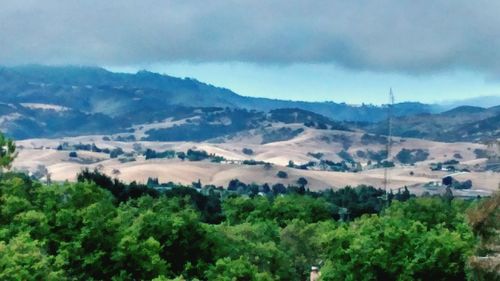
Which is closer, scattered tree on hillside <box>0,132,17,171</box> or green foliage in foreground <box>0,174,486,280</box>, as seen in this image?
green foliage in foreground <box>0,174,486,280</box>

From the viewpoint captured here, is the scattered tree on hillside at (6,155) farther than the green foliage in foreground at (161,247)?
Yes

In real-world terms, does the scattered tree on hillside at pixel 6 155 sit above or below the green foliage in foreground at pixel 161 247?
above

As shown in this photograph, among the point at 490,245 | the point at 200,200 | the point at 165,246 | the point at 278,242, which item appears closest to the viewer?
the point at 490,245

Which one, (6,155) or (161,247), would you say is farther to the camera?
(6,155)

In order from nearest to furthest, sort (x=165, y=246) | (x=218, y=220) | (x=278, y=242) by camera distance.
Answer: (x=165, y=246)
(x=278, y=242)
(x=218, y=220)

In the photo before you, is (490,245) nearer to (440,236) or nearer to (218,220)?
(440,236)

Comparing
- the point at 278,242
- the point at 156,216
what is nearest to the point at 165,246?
the point at 156,216

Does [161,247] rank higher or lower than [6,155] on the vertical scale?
lower

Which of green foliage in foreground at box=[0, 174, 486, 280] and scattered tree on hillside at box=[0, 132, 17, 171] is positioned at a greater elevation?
scattered tree on hillside at box=[0, 132, 17, 171]
